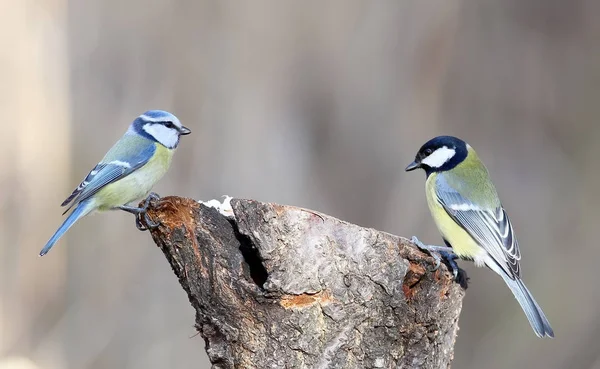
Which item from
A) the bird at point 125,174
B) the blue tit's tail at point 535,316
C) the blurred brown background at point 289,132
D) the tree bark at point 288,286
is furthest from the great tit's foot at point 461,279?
the blurred brown background at point 289,132

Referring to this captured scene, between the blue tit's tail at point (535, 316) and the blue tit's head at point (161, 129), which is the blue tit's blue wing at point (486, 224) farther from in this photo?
the blue tit's head at point (161, 129)

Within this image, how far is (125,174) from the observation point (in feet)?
7.47

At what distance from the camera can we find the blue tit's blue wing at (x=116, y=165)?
88.4 inches

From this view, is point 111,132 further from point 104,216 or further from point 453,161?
point 453,161

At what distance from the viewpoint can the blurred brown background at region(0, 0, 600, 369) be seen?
315 centimetres

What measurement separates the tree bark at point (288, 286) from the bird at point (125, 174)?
0.69 meters

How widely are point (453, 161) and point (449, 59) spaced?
144 centimetres

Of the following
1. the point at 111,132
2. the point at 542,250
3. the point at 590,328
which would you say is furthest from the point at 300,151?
the point at 590,328

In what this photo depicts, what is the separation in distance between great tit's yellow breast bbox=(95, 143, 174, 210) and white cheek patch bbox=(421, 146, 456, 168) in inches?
38.7

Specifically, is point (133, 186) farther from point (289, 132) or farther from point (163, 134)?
point (289, 132)

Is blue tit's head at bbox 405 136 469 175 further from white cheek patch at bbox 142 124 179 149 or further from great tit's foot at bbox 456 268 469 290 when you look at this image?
white cheek patch at bbox 142 124 179 149

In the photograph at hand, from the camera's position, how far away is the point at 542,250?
3854 millimetres

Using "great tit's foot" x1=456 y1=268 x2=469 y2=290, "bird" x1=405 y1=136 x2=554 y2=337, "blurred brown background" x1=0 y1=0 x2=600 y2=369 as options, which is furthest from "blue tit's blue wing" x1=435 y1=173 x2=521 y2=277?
"blurred brown background" x1=0 y1=0 x2=600 y2=369

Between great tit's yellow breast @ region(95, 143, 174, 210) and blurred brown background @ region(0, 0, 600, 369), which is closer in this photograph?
great tit's yellow breast @ region(95, 143, 174, 210)
